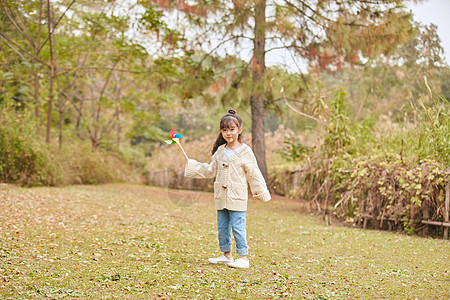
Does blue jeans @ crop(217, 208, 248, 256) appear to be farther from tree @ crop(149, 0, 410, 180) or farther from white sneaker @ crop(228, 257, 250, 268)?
tree @ crop(149, 0, 410, 180)

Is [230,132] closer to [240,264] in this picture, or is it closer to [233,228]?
[233,228]

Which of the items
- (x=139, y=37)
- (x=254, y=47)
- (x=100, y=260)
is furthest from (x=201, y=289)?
(x=139, y=37)

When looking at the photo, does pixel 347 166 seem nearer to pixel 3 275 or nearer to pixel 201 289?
pixel 201 289

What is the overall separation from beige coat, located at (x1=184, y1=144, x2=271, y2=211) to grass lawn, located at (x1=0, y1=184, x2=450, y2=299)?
0.57 metres

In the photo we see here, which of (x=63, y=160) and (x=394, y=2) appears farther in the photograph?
(x=63, y=160)

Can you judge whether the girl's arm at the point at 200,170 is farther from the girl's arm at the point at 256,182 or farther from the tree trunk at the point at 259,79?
the tree trunk at the point at 259,79

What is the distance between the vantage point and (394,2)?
29.5ft

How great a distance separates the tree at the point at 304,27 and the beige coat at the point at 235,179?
533cm

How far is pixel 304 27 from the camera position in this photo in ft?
31.7

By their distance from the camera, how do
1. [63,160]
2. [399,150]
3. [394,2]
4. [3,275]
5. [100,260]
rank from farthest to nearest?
[63,160] → [394,2] → [399,150] → [100,260] → [3,275]

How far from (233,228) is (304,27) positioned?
6839 mm

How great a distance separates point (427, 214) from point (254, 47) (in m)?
5.49

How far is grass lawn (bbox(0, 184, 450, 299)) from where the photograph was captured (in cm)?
302

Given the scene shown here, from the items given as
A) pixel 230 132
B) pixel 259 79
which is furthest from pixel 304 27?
pixel 230 132
